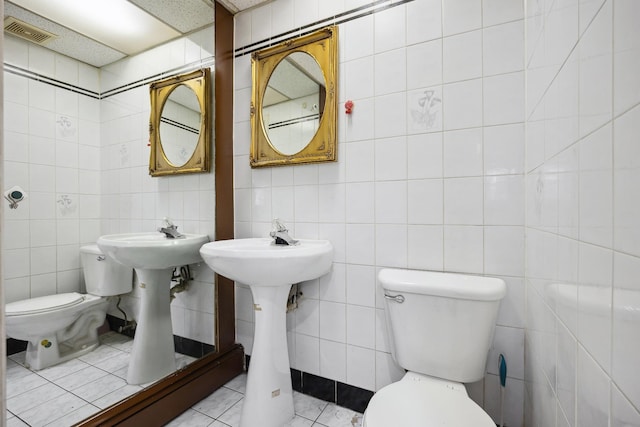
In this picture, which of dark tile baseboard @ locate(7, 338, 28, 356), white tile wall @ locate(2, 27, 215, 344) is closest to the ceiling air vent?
white tile wall @ locate(2, 27, 215, 344)

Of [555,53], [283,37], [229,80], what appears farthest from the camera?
[229,80]

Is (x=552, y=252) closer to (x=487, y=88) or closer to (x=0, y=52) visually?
(x=487, y=88)

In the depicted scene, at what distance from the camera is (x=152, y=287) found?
4.73ft

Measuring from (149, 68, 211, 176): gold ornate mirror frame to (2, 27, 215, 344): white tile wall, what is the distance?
45 millimetres

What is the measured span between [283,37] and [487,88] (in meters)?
1.13

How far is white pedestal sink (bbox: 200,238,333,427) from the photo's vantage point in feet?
3.57

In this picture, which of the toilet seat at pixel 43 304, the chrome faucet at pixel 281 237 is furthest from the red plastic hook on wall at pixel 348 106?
the toilet seat at pixel 43 304

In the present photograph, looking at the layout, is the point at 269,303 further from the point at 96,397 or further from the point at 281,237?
the point at 96,397

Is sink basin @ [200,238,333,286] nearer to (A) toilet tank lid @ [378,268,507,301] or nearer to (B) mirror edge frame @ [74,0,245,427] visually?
(A) toilet tank lid @ [378,268,507,301]

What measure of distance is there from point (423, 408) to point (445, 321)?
310 millimetres

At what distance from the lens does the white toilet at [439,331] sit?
0.90 metres

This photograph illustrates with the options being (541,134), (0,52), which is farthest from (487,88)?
(0,52)

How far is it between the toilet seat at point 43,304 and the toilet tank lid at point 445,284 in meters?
1.30

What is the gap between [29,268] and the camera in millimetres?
1020
